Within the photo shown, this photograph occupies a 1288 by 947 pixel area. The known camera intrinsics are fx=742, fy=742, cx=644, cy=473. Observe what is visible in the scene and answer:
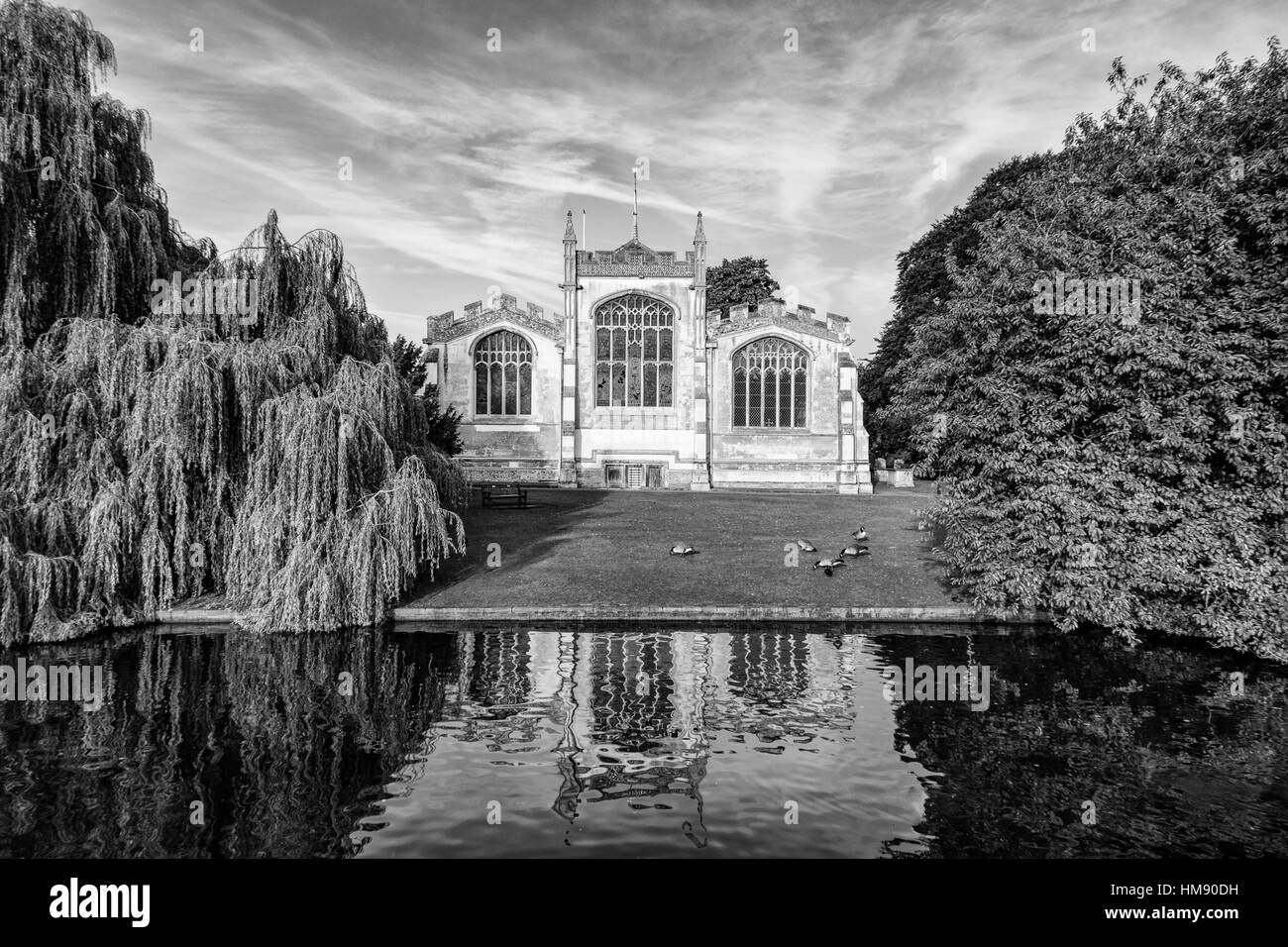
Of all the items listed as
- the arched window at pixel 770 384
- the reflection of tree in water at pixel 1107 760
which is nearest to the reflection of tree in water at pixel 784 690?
the reflection of tree in water at pixel 1107 760

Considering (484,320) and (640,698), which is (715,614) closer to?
(640,698)

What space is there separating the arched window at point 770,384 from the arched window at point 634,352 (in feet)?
14.6

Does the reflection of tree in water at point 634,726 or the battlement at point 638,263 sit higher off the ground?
the battlement at point 638,263

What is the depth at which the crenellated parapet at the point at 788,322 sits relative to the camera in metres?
44.8

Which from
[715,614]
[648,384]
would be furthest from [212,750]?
[648,384]

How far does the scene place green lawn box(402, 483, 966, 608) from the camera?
17.6 meters

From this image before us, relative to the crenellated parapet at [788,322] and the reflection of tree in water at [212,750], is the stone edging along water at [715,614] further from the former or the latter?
the crenellated parapet at [788,322]

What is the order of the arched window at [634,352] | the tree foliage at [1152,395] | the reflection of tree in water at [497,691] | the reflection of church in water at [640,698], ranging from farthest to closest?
1. the arched window at [634,352]
2. the tree foliage at [1152,395]
3. the reflection of tree in water at [497,691]
4. the reflection of church in water at [640,698]

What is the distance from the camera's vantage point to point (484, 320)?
1745 inches

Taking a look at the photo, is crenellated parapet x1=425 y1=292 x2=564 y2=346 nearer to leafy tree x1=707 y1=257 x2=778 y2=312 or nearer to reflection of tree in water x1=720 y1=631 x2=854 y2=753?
leafy tree x1=707 y1=257 x2=778 y2=312

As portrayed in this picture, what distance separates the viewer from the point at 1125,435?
47.2 feet

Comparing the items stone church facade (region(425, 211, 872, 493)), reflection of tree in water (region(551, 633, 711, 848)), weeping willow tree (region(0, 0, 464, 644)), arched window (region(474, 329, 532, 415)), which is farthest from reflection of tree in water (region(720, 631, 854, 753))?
arched window (region(474, 329, 532, 415))

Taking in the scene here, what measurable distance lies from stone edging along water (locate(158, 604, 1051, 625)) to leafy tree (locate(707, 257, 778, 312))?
50.3m

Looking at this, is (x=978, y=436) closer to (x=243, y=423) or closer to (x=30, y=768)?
(x=243, y=423)
